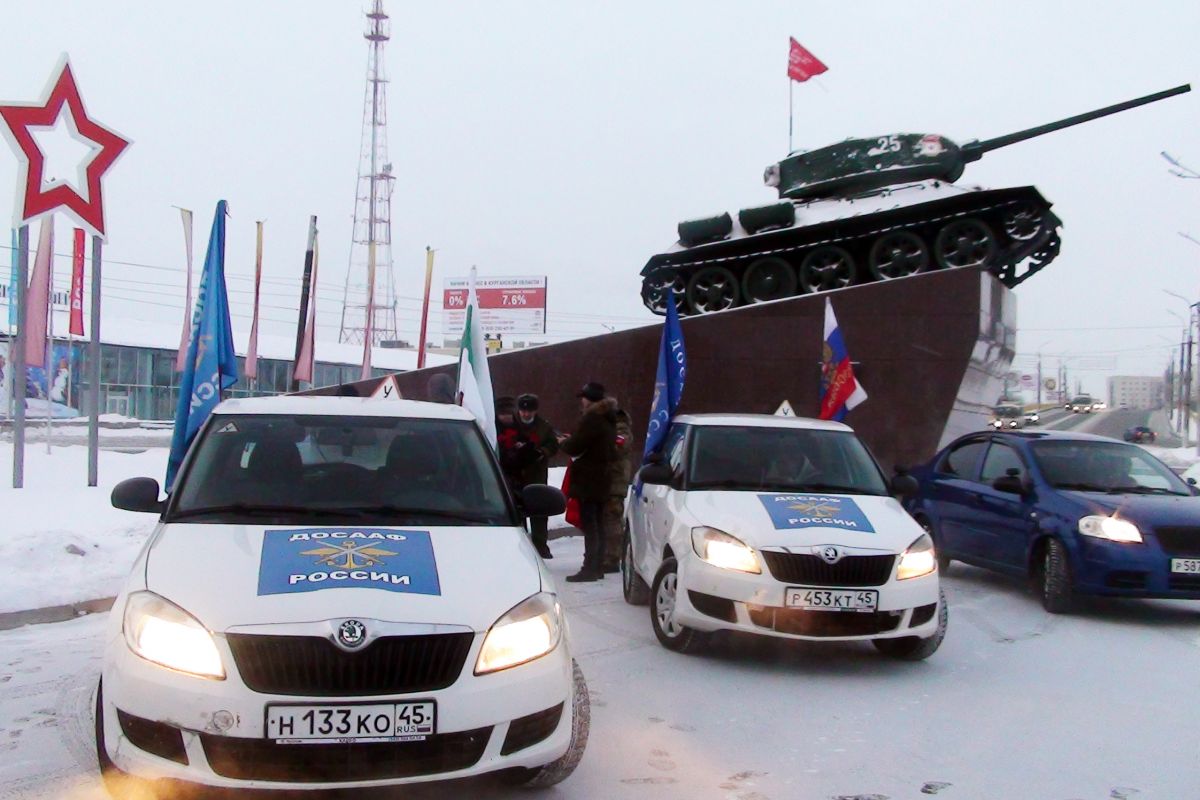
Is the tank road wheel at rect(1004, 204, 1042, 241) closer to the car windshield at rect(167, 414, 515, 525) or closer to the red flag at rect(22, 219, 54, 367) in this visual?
the car windshield at rect(167, 414, 515, 525)

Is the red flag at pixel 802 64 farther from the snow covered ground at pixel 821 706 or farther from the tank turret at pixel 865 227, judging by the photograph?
the snow covered ground at pixel 821 706

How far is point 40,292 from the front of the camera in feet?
56.7

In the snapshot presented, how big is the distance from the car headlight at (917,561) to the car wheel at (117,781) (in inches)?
151

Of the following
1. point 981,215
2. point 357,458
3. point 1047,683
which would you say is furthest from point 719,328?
point 357,458

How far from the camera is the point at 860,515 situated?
6312 millimetres

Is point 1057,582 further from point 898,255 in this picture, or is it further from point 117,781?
point 898,255

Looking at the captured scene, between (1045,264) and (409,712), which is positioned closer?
(409,712)

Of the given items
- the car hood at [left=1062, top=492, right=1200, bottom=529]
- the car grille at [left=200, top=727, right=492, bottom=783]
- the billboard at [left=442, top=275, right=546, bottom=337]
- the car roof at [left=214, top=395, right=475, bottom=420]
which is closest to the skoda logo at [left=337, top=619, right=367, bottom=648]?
the car grille at [left=200, top=727, right=492, bottom=783]

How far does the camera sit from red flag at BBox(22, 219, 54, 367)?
1641cm

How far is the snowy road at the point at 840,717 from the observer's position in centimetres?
408

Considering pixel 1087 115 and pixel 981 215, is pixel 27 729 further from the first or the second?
pixel 1087 115

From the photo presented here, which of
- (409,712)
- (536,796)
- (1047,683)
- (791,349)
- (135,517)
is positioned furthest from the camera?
(791,349)

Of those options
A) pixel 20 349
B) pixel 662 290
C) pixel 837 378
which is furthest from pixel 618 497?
pixel 662 290

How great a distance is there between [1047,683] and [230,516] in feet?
13.7
